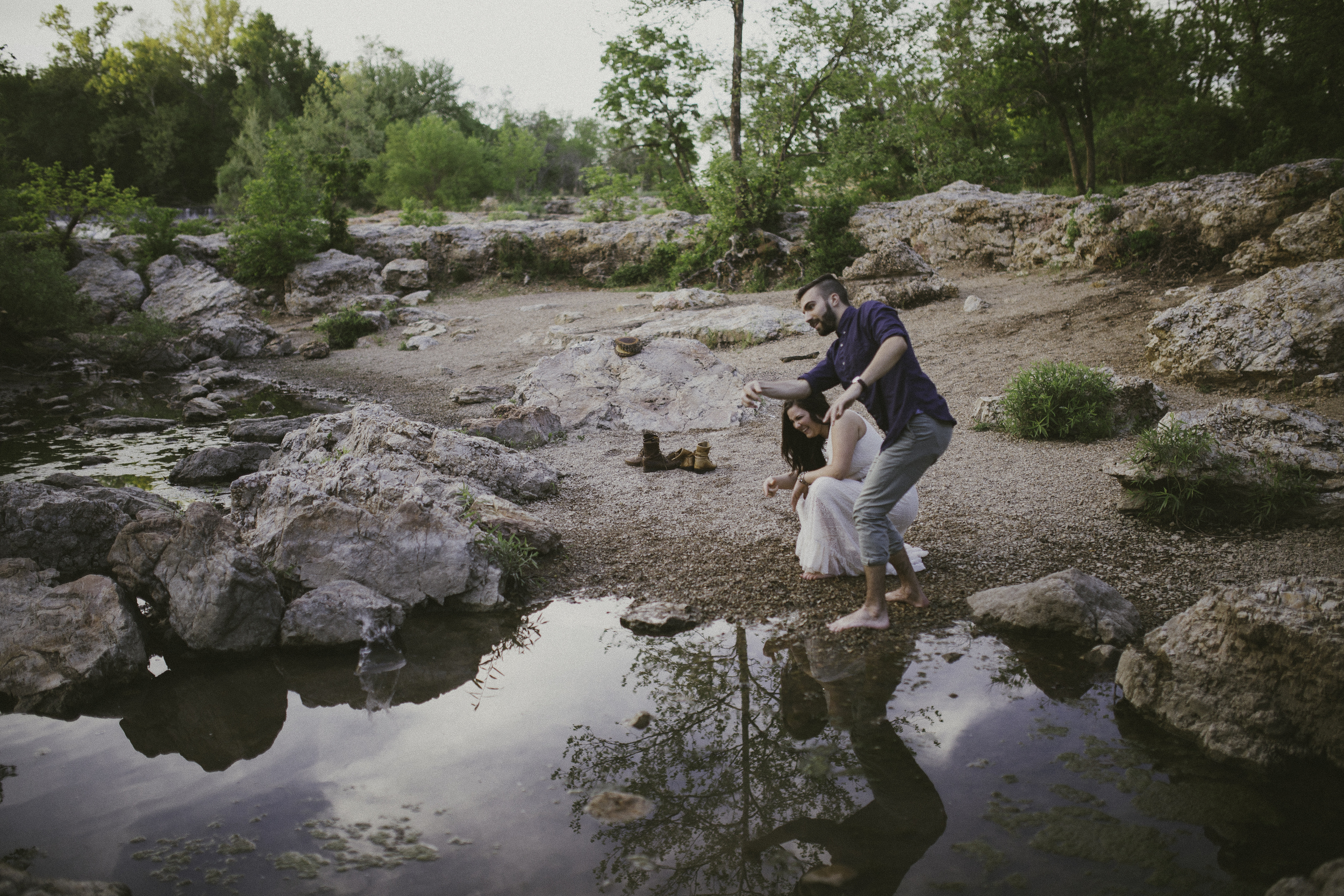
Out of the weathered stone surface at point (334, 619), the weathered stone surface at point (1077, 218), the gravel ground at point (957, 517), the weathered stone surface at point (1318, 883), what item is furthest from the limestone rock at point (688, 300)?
the weathered stone surface at point (1318, 883)

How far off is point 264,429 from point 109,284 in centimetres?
1264

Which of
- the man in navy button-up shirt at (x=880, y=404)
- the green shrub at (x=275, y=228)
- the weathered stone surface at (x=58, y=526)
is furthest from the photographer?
the green shrub at (x=275, y=228)

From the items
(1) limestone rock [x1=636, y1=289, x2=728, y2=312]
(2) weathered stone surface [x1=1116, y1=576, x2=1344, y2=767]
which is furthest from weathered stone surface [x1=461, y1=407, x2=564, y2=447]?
(1) limestone rock [x1=636, y1=289, x2=728, y2=312]

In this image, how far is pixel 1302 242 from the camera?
10.1 metres

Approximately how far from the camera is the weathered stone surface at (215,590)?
4.27m

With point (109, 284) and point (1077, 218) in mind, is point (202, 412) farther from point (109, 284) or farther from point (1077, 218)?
point (1077, 218)

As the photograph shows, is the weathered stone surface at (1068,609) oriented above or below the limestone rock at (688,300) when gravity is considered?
below

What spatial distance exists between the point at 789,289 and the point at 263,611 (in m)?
13.4

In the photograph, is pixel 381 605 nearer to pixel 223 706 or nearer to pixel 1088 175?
pixel 223 706

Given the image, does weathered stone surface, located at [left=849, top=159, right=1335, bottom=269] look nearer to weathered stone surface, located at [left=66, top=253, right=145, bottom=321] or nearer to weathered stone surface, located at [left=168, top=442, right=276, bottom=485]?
weathered stone surface, located at [left=168, top=442, right=276, bottom=485]

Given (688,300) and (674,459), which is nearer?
(674,459)

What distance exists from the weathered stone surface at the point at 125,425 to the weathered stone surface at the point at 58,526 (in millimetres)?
5906

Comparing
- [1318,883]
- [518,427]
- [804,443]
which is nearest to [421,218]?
[518,427]

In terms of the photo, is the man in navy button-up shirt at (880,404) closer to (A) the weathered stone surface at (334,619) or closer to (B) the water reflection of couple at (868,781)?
(B) the water reflection of couple at (868,781)
